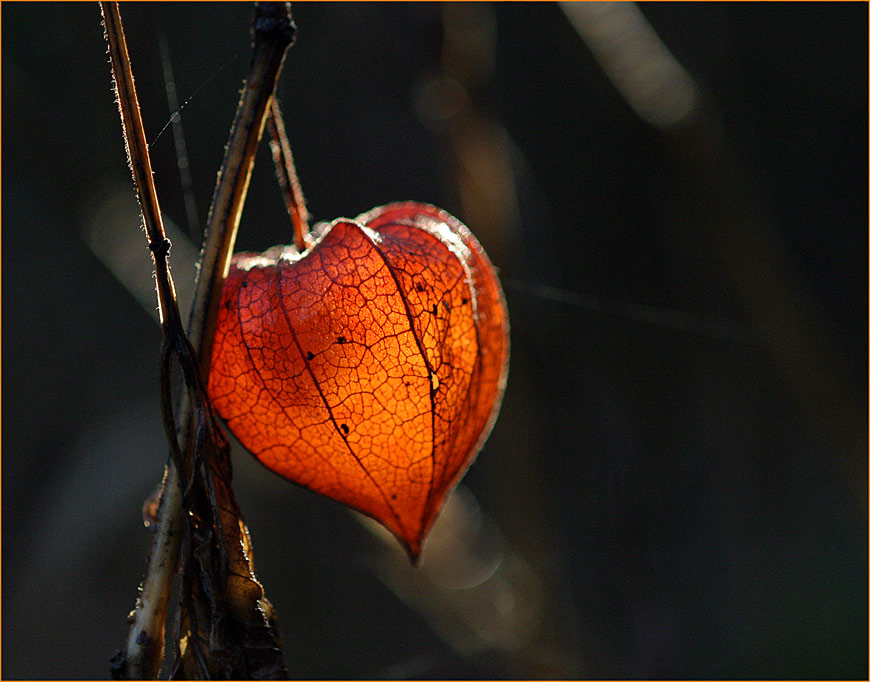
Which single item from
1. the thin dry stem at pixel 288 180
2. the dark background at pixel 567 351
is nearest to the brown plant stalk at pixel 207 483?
the thin dry stem at pixel 288 180

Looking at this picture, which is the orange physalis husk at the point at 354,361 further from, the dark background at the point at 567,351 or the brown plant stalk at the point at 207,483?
the dark background at the point at 567,351

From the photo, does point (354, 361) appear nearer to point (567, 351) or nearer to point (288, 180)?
point (288, 180)

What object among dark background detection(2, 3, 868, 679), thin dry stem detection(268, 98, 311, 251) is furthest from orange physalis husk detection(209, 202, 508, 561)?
dark background detection(2, 3, 868, 679)

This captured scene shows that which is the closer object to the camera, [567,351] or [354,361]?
[354,361]

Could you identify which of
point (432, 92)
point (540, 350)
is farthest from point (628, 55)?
point (540, 350)

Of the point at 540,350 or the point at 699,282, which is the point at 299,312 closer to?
the point at 540,350

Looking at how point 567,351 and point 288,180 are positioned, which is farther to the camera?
point 567,351

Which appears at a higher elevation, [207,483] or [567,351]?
[567,351]

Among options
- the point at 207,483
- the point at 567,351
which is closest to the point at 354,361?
the point at 207,483

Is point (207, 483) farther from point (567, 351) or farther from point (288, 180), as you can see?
point (567, 351)

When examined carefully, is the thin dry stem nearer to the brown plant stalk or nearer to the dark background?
the brown plant stalk

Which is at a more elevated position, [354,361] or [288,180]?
[288,180]
